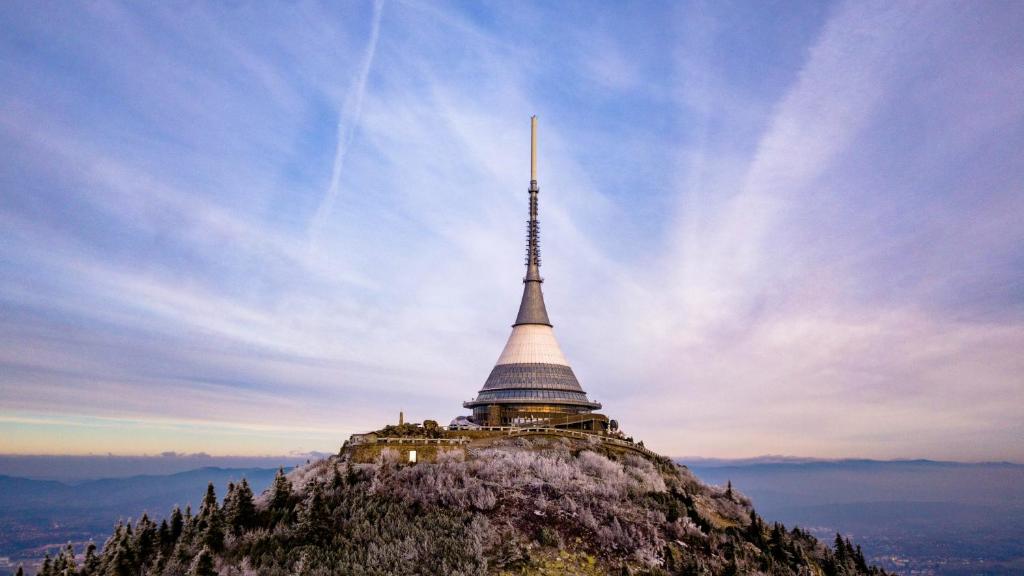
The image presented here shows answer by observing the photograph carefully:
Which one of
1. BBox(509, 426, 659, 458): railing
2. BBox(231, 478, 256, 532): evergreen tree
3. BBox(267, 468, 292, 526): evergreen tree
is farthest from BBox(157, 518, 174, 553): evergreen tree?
BBox(509, 426, 659, 458): railing

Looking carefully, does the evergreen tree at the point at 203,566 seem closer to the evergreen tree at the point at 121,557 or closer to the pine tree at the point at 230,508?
the pine tree at the point at 230,508

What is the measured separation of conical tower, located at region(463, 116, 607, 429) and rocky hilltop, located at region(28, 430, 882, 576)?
15.4m

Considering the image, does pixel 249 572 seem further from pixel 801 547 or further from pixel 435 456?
pixel 801 547

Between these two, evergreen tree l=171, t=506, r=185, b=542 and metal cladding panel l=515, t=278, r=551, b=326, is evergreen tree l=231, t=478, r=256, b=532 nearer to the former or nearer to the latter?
evergreen tree l=171, t=506, r=185, b=542

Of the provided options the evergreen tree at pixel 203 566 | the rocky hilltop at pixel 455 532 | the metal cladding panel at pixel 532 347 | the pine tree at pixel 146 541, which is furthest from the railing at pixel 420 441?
the metal cladding panel at pixel 532 347

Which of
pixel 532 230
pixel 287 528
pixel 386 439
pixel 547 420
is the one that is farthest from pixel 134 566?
pixel 532 230

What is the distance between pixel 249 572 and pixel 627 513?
626 inches

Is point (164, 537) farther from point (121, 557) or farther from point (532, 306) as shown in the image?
point (532, 306)

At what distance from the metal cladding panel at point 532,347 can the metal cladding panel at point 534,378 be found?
0.67 meters

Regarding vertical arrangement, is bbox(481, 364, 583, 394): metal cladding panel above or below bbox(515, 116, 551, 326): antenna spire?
below

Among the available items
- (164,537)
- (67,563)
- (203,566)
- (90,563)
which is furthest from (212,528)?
(90,563)

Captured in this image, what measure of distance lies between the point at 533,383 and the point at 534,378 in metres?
0.60

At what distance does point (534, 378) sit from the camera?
5247 centimetres

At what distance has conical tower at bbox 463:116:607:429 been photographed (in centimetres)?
5041
